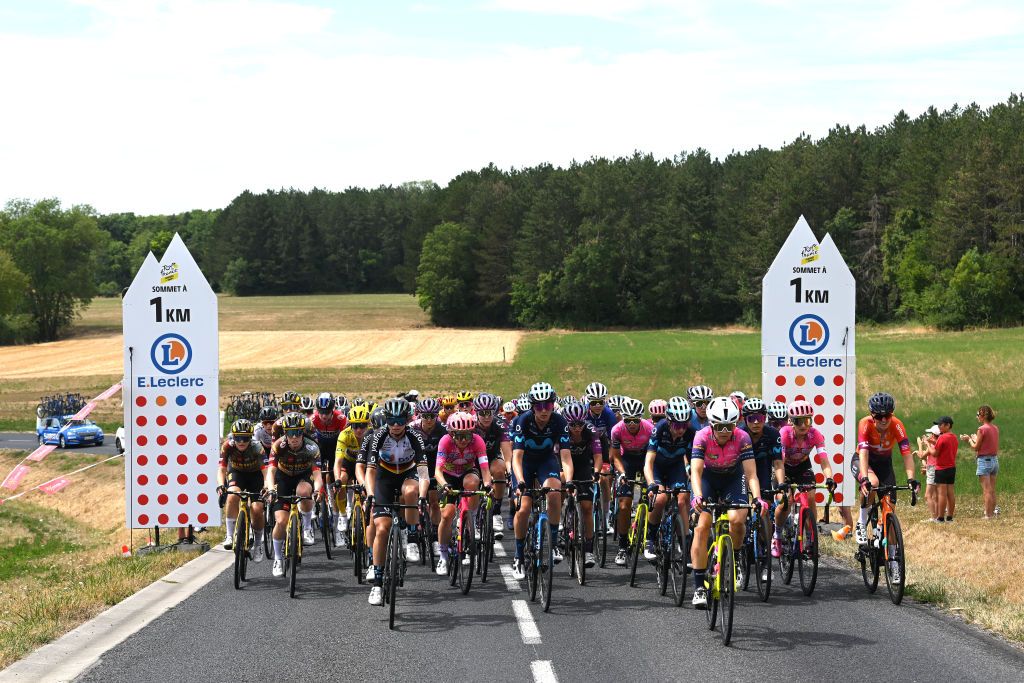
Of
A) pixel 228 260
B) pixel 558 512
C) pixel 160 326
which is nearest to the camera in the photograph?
pixel 558 512

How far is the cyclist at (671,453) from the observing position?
42.4ft

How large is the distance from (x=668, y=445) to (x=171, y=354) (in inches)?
317

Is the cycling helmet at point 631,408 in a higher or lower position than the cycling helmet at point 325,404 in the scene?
higher

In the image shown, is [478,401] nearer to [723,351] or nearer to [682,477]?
[682,477]

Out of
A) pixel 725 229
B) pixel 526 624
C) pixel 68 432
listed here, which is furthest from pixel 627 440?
pixel 725 229

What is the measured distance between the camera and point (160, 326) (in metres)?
17.6

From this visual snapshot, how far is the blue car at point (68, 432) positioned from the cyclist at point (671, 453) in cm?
3286

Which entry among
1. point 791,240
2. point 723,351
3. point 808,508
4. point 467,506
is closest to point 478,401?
point 467,506

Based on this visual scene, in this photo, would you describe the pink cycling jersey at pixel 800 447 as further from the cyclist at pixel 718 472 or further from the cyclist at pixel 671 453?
the cyclist at pixel 718 472

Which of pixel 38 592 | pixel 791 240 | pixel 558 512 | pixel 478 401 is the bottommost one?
pixel 38 592

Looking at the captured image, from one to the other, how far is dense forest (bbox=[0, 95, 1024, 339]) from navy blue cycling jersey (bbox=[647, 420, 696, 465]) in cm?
8085

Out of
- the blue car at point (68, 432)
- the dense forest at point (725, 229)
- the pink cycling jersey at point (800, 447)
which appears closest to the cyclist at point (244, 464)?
the pink cycling jersey at point (800, 447)

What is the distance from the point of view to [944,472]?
19.2 m

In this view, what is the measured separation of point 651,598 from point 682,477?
5.18ft
